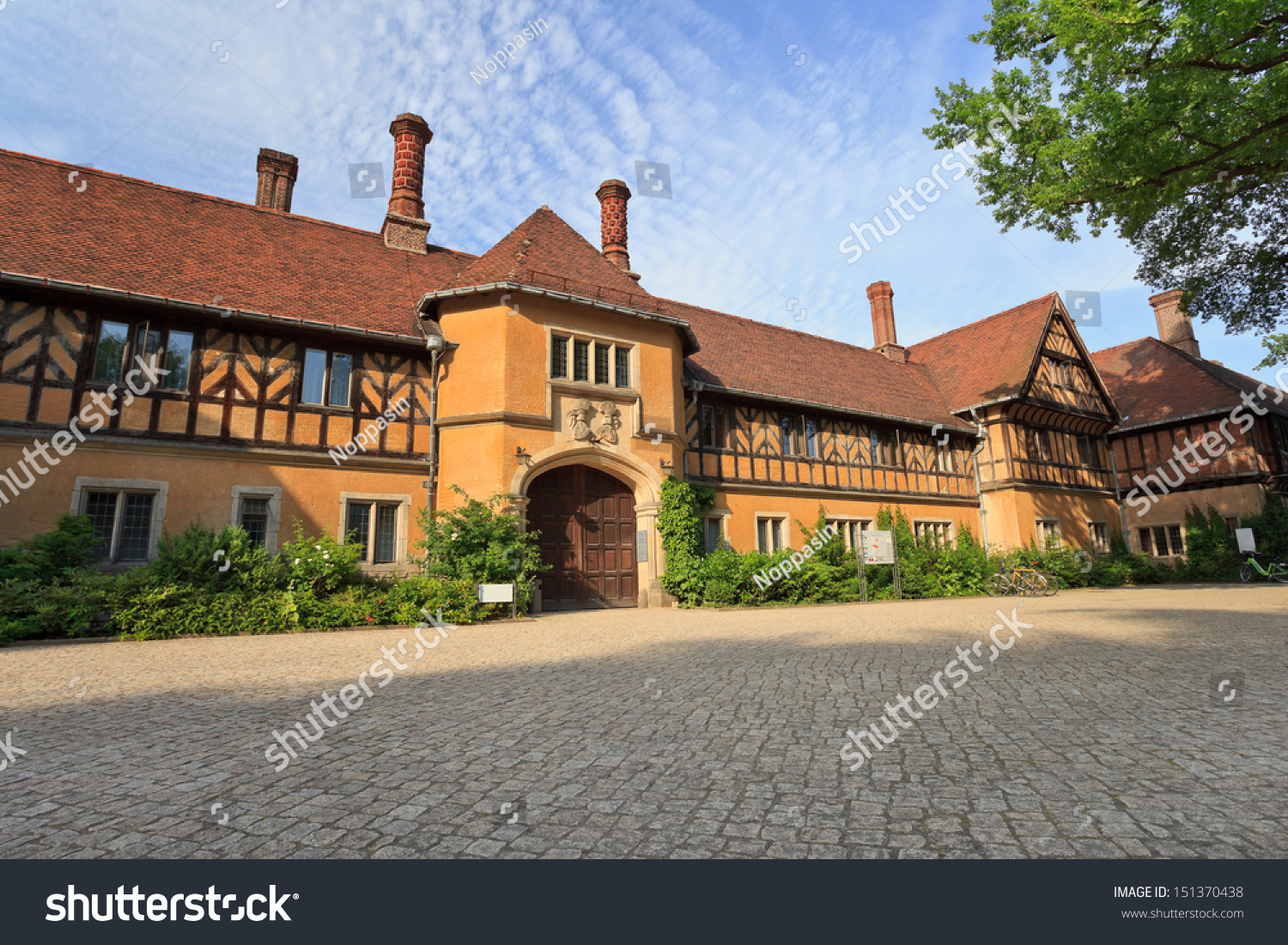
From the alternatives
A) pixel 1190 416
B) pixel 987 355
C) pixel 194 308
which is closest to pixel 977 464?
pixel 987 355

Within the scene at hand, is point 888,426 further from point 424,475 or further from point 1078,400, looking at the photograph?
point 424,475

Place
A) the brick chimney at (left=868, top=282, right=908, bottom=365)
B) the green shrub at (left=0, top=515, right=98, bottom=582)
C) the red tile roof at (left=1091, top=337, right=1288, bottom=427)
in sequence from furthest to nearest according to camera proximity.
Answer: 1. the brick chimney at (left=868, top=282, right=908, bottom=365)
2. the red tile roof at (left=1091, top=337, right=1288, bottom=427)
3. the green shrub at (left=0, top=515, right=98, bottom=582)

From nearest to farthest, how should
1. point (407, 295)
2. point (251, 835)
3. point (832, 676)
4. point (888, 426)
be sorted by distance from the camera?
1. point (251, 835)
2. point (832, 676)
3. point (407, 295)
4. point (888, 426)

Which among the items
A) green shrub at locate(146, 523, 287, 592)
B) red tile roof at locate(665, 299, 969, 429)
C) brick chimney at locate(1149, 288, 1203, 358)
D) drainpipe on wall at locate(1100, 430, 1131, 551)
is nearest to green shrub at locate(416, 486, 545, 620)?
green shrub at locate(146, 523, 287, 592)

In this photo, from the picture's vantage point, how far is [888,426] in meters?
21.9

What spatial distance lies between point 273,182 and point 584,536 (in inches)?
511

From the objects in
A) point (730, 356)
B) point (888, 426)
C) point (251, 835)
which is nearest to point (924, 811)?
point (251, 835)

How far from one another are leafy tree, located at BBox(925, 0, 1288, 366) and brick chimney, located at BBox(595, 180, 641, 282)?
967 centimetres

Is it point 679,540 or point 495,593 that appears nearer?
point 495,593

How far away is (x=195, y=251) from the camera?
45.5ft

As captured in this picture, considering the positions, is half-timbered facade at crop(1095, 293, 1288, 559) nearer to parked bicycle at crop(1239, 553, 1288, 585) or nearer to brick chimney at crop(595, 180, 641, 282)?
parked bicycle at crop(1239, 553, 1288, 585)

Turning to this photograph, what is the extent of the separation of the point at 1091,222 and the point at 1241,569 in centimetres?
1477

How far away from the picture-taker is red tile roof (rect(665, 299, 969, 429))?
63.7 ft

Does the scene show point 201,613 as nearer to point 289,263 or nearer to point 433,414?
point 433,414
